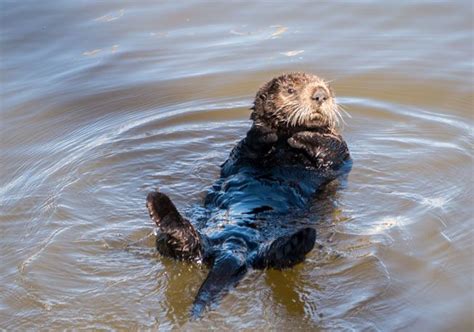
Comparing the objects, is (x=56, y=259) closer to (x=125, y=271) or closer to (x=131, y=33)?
(x=125, y=271)

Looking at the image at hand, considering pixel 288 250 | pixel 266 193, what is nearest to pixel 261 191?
pixel 266 193

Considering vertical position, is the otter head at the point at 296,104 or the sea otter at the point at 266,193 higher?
the otter head at the point at 296,104

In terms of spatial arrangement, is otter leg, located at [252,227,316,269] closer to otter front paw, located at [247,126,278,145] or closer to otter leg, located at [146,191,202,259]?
otter leg, located at [146,191,202,259]

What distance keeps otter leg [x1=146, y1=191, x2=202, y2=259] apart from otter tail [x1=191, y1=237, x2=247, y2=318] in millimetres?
146

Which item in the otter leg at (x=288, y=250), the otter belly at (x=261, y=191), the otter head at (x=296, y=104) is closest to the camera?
the otter leg at (x=288, y=250)

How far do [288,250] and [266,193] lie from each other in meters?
0.97

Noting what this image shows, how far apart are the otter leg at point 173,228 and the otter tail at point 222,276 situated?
146 millimetres

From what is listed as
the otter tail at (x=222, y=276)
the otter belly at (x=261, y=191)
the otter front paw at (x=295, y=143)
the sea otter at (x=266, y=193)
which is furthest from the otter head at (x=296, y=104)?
the otter tail at (x=222, y=276)

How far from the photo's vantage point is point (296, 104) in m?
5.54

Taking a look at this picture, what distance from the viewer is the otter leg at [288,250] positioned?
4102mm

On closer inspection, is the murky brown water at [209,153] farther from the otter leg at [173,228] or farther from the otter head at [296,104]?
the otter head at [296,104]

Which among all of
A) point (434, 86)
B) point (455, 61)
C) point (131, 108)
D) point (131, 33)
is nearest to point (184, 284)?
point (131, 108)

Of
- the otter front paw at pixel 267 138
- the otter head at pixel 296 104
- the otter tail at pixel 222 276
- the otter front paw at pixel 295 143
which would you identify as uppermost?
the otter head at pixel 296 104

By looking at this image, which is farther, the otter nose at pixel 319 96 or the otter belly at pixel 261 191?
the otter nose at pixel 319 96
